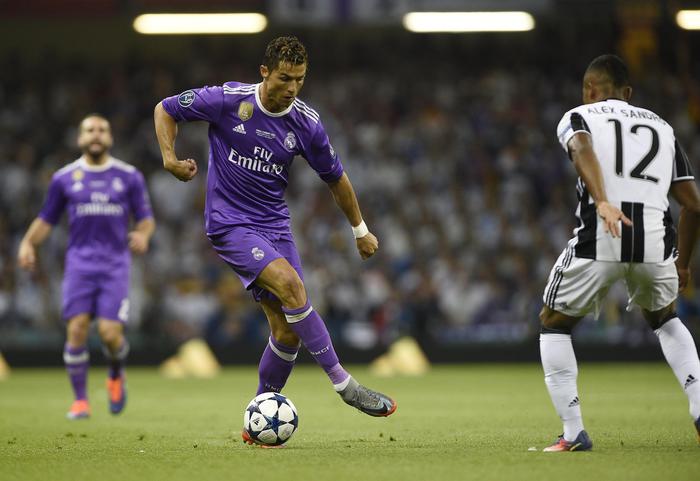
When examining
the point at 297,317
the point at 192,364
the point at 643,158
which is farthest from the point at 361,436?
the point at 192,364

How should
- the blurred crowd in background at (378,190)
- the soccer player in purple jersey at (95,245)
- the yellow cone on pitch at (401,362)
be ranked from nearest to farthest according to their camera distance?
the soccer player in purple jersey at (95,245), the yellow cone on pitch at (401,362), the blurred crowd in background at (378,190)

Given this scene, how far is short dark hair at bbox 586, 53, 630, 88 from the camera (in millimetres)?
6926

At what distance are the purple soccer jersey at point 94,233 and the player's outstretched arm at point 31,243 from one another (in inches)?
3.6

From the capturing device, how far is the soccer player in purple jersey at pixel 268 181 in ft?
24.1

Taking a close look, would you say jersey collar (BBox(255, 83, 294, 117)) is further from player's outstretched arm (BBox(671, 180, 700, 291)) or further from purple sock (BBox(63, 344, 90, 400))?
purple sock (BBox(63, 344, 90, 400))

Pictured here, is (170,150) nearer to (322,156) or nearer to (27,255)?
(322,156)

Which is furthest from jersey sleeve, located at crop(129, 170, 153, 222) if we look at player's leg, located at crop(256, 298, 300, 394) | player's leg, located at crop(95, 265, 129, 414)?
player's leg, located at crop(256, 298, 300, 394)

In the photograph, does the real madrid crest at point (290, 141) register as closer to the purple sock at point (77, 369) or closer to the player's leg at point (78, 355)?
the player's leg at point (78, 355)

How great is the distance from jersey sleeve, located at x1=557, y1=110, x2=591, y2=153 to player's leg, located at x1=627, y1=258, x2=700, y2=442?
876 millimetres

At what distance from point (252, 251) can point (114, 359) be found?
408 centimetres

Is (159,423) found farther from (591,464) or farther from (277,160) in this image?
(591,464)

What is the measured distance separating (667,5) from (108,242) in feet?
40.8

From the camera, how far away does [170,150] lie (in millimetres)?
7355

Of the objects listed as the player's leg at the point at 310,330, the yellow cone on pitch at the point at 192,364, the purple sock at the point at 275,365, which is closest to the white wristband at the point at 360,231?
the player's leg at the point at 310,330
